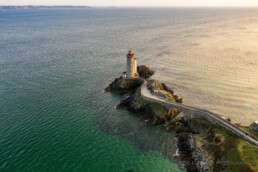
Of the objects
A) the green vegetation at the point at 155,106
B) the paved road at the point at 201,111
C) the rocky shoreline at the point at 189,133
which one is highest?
the paved road at the point at 201,111

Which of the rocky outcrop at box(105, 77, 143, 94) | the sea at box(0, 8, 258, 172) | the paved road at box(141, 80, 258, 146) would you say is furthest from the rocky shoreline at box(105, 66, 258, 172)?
the rocky outcrop at box(105, 77, 143, 94)

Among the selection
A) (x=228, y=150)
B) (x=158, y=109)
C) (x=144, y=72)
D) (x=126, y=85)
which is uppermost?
(x=144, y=72)

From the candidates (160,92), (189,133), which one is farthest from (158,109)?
(189,133)

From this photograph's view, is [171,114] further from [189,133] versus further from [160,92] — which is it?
[160,92]

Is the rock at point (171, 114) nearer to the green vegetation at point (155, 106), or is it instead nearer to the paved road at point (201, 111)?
the green vegetation at point (155, 106)

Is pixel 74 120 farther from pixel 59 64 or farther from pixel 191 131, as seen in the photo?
pixel 59 64

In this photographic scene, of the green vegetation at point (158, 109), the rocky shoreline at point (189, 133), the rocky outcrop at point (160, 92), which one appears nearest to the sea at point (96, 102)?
the rocky shoreline at point (189, 133)

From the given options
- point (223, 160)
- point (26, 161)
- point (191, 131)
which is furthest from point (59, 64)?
point (223, 160)
